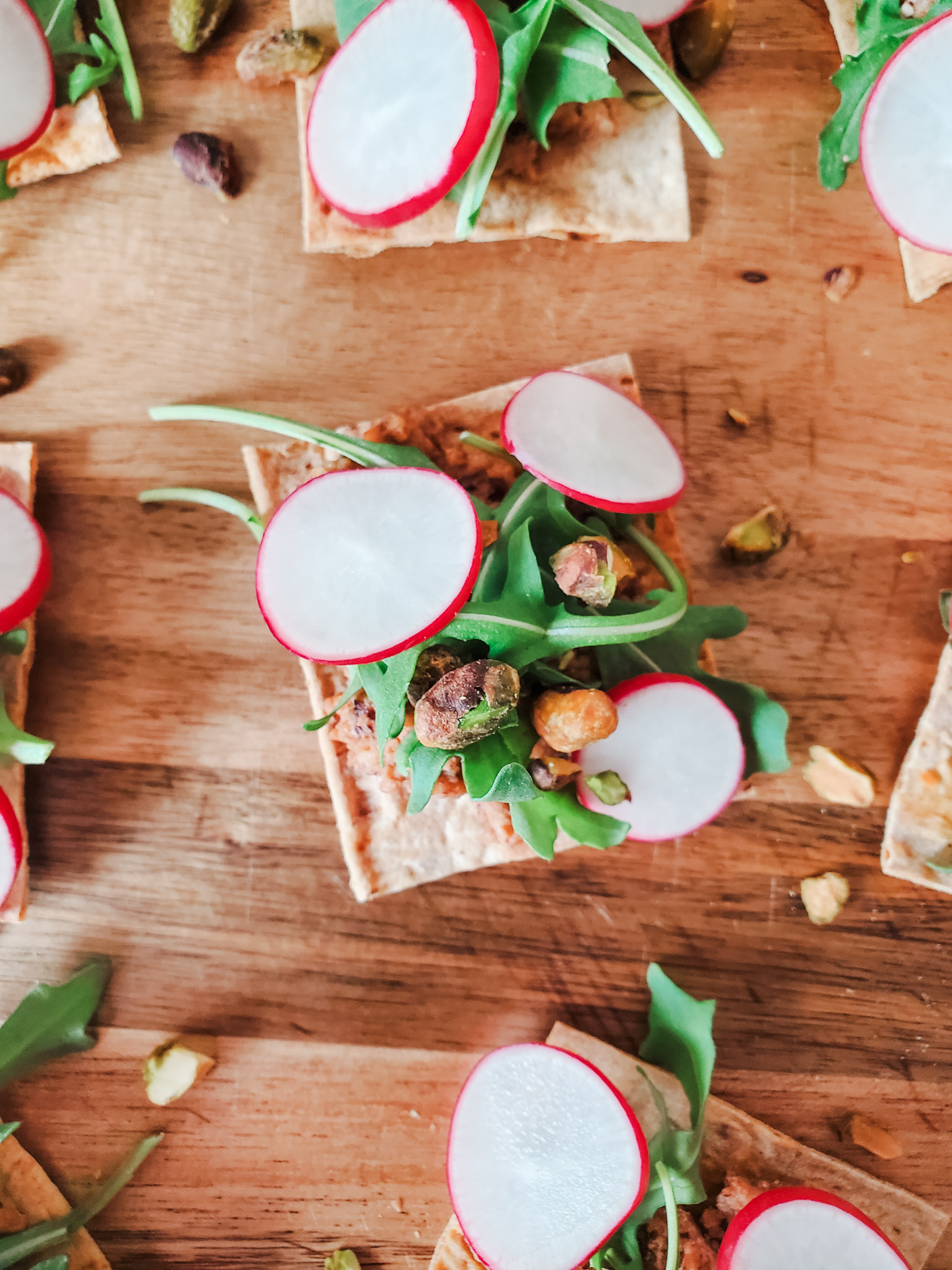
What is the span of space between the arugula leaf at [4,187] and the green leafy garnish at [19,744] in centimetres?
107

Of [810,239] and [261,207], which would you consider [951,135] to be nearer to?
Result: [810,239]

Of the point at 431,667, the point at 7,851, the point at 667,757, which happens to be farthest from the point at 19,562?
the point at 667,757

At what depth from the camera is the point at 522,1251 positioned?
5.48 feet

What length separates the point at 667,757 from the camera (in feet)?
5.60

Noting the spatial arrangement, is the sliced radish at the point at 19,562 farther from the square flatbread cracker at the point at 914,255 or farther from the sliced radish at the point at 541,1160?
the square flatbread cracker at the point at 914,255

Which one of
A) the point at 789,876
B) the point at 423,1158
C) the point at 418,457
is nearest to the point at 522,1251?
the point at 423,1158

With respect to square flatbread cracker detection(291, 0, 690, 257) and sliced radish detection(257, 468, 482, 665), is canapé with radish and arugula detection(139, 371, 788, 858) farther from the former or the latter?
square flatbread cracker detection(291, 0, 690, 257)

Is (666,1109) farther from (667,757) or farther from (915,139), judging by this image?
(915,139)

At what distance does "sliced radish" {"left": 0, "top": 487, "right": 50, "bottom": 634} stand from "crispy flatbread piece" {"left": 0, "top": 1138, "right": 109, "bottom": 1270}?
1.10 metres

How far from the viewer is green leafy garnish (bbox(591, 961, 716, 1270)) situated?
1668 mm

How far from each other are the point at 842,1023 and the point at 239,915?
130 cm

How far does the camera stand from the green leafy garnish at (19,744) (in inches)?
67.8

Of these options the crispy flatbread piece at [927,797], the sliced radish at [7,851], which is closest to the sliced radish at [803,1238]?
the crispy flatbread piece at [927,797]

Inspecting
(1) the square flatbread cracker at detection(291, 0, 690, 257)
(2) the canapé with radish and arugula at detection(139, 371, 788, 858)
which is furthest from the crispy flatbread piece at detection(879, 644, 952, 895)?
(1) the square flatbread cracker at detection(291, 0, 690, 257)
